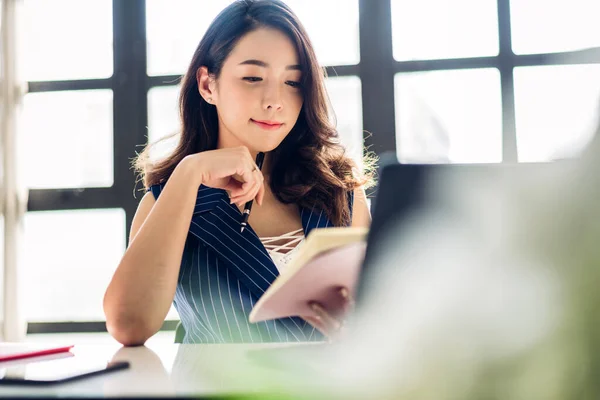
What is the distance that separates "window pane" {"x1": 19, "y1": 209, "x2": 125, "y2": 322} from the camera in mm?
2793

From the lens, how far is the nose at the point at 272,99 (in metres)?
1.54

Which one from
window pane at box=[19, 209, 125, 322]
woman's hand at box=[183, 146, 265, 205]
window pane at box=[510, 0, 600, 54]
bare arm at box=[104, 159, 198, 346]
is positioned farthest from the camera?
window pane at box=[19, 209, 125, 322]

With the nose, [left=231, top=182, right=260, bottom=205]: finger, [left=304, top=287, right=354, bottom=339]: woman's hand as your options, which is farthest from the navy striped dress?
[left=304, top=287, right=354, bottom=339]: woman's hand

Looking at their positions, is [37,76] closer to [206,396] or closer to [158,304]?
[158,304]

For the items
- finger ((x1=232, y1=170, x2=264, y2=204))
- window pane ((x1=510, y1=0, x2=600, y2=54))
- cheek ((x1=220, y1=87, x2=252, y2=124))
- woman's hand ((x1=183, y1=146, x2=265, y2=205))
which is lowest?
finger ((x1=232, y1=170, x2=264, y2=204))

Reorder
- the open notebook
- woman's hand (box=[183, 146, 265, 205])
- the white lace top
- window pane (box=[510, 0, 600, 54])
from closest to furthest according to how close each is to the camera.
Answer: the open notebook < woman's hand (box=[183, 146, 265, 205]) < the white lace top < window pane (box=[510, 0, 600, 54])

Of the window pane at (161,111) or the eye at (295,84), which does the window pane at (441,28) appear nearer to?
the window pane at (161,111)

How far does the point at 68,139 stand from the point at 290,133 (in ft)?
4.88

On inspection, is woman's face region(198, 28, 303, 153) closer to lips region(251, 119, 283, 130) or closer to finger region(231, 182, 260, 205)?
lips region(251, 119, 283, 130)

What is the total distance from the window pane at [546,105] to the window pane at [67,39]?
5.96ft

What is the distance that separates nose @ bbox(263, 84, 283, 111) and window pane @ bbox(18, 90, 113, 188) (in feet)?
4.67

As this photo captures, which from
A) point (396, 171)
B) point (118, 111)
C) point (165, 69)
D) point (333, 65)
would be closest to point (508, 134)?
point (333, 65)

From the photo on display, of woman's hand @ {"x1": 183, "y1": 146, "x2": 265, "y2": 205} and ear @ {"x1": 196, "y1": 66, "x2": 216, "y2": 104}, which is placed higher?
ear @ {"x1": 196, "y1": 66, "x2": 216, "y2": 104}

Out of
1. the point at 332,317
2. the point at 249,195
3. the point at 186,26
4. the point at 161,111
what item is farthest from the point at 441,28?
the point at 332,317
